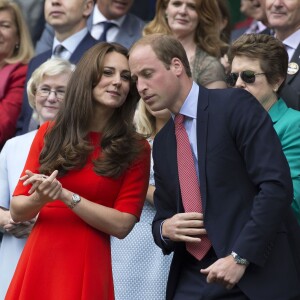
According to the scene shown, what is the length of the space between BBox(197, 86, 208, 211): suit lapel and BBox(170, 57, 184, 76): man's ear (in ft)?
0.56

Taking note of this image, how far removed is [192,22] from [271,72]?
2.01m

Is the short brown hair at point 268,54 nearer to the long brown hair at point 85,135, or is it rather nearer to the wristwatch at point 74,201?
the long brown hair at point 85,135

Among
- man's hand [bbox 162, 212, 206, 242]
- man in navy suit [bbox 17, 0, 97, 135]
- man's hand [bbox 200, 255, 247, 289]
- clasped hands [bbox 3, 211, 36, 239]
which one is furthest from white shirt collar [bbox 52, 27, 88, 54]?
man's hand [bbox 200, 255, 247, 289]

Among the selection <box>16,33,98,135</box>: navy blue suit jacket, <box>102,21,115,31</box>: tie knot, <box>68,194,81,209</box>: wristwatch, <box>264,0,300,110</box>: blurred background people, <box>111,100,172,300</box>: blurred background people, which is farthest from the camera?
<box>102,21,115,31</box>: tie knot

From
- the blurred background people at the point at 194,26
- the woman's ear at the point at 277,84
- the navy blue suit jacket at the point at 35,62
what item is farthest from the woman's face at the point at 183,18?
the woman's ear at the point at 277,84

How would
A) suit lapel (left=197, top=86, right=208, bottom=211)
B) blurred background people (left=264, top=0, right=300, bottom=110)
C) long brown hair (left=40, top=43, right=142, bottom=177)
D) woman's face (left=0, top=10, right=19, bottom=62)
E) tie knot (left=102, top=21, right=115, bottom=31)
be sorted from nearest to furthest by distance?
suit lapel (left=197, top=86, right=208, bottom=211), long brown hair (left=40, top=43, right=142, bottom=177), blurred background people (left=264, top=0, right=300, bottom=110), woman's face (left=0, top=10, right=19, bottom=62), tie knot (left=102, top=21, right=115, bottom=31)

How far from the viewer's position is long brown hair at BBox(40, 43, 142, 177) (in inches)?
208

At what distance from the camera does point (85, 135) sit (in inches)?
212

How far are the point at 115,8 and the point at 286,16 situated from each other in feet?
6.29

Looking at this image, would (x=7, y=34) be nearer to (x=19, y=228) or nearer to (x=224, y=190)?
(x=19, y=228)

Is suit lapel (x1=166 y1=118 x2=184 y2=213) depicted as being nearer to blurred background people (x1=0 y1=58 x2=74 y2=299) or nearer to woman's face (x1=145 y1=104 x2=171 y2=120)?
blurred background people (x1=0 y1=58 x2=74 y2=299)

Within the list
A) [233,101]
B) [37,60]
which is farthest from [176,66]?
[37,60]

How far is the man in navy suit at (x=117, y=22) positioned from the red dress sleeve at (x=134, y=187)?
125 inches

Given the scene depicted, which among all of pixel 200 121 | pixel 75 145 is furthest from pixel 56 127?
pixel 200 121
